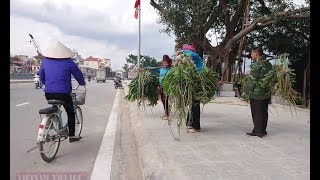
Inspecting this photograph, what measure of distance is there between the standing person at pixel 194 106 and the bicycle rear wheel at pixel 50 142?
2544mm

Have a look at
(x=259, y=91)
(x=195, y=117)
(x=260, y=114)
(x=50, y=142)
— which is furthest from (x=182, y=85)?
(x=50, y=142)

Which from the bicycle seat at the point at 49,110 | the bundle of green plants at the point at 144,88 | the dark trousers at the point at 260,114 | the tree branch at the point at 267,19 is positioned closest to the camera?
the bicycle seat at the point at 49,110

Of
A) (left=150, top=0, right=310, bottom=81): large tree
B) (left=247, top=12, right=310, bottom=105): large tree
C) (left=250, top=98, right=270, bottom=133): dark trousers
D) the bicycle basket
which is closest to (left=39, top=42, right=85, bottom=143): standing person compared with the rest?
the bicycle basket

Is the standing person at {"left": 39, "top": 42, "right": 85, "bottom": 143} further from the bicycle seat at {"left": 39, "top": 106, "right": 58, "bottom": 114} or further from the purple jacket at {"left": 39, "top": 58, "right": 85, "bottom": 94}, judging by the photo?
the bicycle seat at {"left": 39, "top": 106, "right": 58, "bottom": 114}

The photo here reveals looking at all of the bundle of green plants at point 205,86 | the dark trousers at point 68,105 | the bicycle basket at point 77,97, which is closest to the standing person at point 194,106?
the bundle of green plants at point 205,86

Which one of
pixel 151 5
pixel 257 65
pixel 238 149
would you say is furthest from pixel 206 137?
pixel 151 5

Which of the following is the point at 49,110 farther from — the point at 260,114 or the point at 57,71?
the point at 260,114

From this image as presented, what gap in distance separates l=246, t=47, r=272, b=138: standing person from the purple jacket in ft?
11.4

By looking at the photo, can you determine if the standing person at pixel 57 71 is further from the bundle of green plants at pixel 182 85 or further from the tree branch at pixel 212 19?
the tree branch at pixel 212 19

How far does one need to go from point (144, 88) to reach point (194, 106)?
2.88 meters

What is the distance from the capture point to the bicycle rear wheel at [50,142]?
5.59m

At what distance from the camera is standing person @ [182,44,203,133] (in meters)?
7.36
